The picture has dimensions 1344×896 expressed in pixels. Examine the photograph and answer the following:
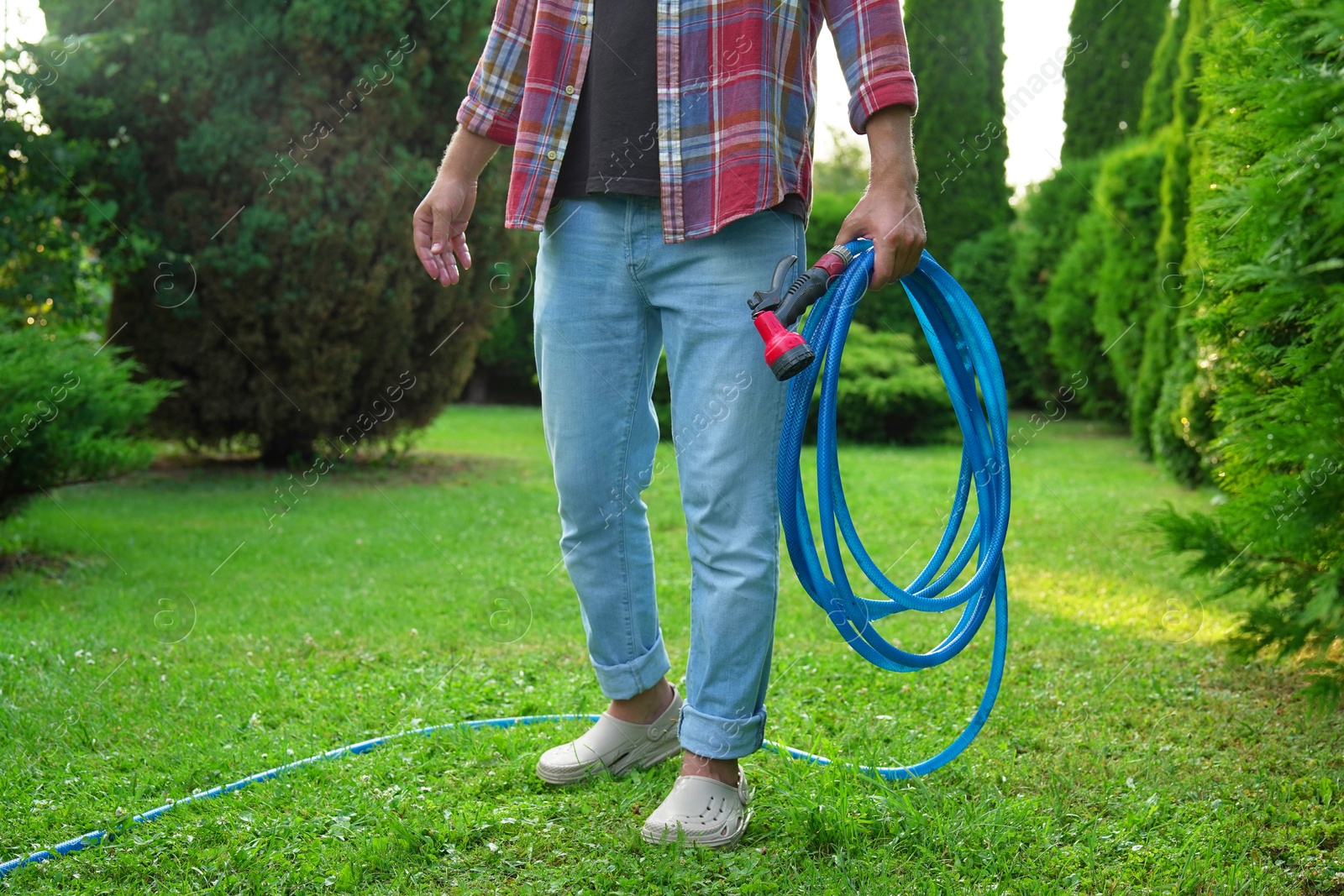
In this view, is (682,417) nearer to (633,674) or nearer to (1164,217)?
(633,674)

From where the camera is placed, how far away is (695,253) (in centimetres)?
185

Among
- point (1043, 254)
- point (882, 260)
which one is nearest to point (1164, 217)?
point (1043, 254)

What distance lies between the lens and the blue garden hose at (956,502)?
1856 mm

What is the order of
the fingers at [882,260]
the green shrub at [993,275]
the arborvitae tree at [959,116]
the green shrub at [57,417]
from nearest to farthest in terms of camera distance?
Answer: 1. the fingers at [882,260]
2. the green shrub at [57,417]
3. the arborvitae tree at [959,116]
4. the green shrub at [993,275]

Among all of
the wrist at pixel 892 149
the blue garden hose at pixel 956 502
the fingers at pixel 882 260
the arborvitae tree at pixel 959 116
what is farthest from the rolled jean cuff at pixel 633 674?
the arborvitae tree at pixel 959 116

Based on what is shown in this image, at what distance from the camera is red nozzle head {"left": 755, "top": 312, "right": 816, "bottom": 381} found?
165 centimetres

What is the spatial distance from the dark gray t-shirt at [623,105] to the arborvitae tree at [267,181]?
4.74 meters

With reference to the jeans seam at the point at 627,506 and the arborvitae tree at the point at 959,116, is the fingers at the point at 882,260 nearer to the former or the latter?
the jeans seam at the point at 627,506

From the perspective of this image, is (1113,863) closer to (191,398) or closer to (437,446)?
(191,398)

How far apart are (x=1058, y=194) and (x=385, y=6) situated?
6.99 metres

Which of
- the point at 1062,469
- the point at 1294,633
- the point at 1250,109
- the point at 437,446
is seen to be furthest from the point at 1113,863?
the point at 437,446

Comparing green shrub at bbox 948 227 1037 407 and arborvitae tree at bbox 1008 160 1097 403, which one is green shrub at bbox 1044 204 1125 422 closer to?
arborvitae tree at bbox 1008 160 1097 403

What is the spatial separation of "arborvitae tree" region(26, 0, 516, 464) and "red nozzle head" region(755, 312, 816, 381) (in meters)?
5.14

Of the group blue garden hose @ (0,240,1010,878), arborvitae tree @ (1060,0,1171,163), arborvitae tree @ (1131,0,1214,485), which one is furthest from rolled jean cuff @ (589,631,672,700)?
arborvitae tree @ (1060,0,1171,163)
